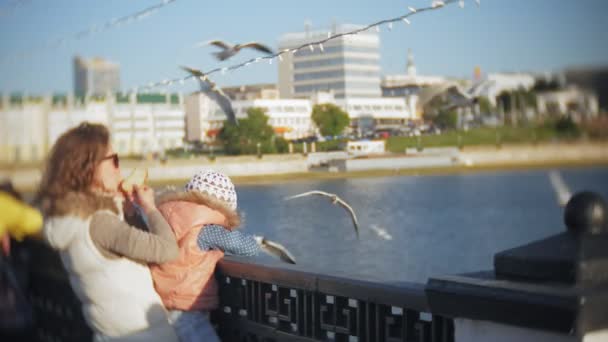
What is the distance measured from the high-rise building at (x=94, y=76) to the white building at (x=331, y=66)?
840 mm

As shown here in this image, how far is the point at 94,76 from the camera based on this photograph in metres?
3.73

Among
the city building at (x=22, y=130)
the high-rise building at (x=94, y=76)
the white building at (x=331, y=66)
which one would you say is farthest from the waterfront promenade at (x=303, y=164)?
the white building at (x=331, y=66)

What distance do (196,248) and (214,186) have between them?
25cm

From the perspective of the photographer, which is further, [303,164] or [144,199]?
[303,164]

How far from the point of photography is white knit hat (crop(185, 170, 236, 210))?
322cm

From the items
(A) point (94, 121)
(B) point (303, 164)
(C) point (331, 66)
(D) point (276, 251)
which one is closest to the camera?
(A) point (94, 121)

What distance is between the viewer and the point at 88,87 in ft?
12.5

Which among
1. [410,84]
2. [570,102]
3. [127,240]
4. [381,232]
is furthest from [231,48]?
[381,232]

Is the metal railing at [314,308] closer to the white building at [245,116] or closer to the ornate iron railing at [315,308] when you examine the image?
the ornate iron railing at [315,308]

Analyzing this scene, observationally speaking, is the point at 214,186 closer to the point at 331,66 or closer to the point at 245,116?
the point at 245,116

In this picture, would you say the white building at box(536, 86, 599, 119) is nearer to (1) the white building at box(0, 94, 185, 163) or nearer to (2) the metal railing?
(2) the metal railing

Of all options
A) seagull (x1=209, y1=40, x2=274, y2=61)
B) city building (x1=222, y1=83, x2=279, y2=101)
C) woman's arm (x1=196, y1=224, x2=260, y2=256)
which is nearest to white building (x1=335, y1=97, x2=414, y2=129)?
city building (x1=222, y1=83, x2=279, y2=101)

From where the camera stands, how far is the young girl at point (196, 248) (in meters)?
3.10

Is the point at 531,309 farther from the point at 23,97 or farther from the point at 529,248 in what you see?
the point at 23,97
